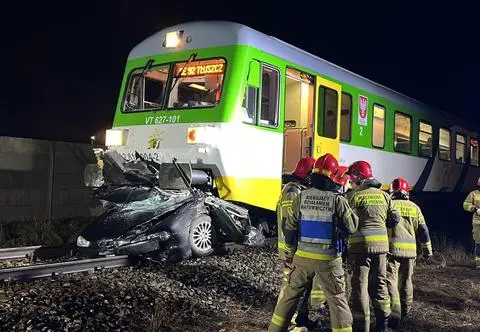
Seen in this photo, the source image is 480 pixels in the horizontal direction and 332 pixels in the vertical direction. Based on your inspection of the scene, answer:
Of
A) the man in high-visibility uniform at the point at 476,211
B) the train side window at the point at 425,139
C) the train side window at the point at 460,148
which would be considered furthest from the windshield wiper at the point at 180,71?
the train side window at the point at 460,148

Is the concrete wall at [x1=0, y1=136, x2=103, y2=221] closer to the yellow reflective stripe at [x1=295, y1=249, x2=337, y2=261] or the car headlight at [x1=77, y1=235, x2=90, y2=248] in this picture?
the car headlight at [x1=77, y1=235, x2=90, y2=248]

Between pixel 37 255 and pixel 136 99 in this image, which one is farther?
pixel 136 99

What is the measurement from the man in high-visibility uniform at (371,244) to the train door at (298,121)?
384 cm

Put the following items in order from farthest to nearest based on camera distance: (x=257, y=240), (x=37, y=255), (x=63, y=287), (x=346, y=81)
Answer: (x=346, y=81) → (x=257, y=240) → (x=37, y=255) → (x=63, y=287)

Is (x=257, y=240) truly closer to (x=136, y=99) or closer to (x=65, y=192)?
(x=136, y=99)

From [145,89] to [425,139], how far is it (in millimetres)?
8086

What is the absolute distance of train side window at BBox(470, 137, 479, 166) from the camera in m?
16.8

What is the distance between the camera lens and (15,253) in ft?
22.9

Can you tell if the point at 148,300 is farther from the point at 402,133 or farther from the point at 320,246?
the point at 402,133

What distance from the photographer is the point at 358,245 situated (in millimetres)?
4836

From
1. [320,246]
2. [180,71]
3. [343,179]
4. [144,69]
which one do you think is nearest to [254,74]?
[180,71]

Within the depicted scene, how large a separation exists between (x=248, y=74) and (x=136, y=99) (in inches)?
83.1

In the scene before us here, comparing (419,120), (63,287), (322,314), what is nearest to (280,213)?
(322,314)

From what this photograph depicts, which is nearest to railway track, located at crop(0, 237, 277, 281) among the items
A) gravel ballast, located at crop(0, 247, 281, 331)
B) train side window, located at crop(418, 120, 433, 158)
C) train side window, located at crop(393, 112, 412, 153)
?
gravel ballast, located at crop(0, 247, 281, 331)
